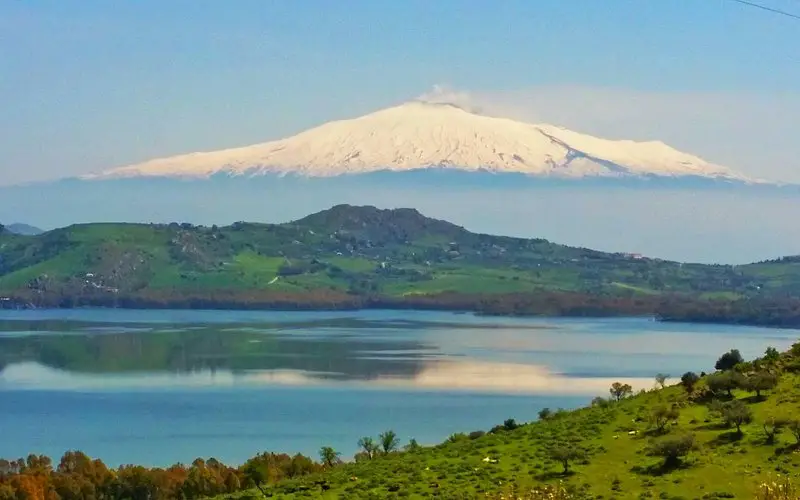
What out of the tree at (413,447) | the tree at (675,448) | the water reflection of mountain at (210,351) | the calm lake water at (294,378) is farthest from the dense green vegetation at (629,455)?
the water reflection of mountain at (210,351)

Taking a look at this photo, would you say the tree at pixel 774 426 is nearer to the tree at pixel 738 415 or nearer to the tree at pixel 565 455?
the tree at pixel 738 415

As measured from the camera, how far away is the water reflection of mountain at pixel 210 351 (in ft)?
363

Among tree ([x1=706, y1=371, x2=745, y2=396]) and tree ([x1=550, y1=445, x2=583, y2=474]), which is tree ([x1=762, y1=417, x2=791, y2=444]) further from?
tree ([x1=706, y1=371, x2=745, y2=396])

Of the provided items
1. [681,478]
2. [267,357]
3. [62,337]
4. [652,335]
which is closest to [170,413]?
[267,357]

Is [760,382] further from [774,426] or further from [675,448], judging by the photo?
[675,448]

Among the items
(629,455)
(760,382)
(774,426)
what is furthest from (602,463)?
(760,382)

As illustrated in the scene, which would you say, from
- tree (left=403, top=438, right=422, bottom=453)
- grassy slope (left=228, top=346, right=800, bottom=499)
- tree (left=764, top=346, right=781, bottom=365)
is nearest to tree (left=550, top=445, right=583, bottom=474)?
grassy slope (left=228, top=346, right=800, bottom=499)

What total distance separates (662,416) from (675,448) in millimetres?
4437

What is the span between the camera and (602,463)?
84.6 ft

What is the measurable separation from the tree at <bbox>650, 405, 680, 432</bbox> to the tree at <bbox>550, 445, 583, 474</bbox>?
2.89m

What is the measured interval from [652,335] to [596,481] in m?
139

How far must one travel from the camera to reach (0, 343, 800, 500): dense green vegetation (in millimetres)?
23172

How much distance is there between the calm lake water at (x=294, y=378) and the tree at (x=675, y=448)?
33.9 metres

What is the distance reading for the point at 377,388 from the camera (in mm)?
90562
